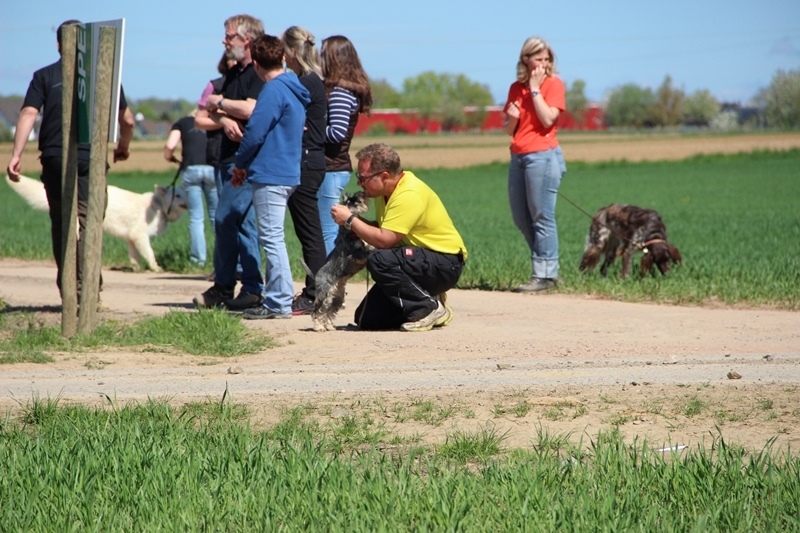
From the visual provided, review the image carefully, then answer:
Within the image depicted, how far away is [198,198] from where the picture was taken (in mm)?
13898

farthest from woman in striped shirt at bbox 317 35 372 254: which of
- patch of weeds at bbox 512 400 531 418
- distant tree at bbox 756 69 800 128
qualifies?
distant tree at bbox 756 69 800 128

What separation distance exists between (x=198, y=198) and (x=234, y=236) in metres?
4.80

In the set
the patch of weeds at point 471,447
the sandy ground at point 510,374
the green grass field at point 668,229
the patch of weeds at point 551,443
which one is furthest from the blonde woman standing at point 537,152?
the patch of weeds at point 471,447

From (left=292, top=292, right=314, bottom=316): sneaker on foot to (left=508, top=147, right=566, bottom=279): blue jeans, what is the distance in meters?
2.48

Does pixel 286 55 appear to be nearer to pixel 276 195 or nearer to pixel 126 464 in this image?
pixel 276 195

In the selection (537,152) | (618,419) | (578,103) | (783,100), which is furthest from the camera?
(578,103)

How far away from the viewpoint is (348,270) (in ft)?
26.7

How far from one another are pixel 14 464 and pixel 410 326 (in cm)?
404

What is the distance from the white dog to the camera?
1414 cm

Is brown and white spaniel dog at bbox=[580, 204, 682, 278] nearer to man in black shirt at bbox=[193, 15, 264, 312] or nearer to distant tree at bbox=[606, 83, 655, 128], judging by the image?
man in black shirt at bbox=[193, 15, 264, 312]

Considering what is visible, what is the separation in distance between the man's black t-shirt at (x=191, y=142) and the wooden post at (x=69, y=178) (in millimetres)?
4889

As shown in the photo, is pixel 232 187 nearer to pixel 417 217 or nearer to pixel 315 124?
pixel 315 124

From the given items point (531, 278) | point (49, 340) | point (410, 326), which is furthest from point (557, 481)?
point (531, 278)

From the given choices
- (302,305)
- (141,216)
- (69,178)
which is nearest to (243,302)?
(302,305)
